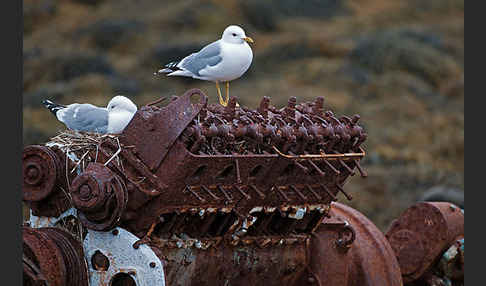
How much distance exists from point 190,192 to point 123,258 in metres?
0.68

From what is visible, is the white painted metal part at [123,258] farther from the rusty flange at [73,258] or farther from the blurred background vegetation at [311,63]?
the blurred background vegetation at [311,63]

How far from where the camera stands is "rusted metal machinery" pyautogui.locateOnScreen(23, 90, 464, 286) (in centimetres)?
708

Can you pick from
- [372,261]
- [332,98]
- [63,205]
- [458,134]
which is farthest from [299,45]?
[63,205]

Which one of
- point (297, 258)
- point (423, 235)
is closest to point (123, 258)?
point (297, 258)

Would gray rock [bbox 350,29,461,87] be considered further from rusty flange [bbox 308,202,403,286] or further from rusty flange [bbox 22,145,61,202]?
rusty flange [bbox 22,145,61,202]

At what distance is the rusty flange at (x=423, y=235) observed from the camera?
11.0m

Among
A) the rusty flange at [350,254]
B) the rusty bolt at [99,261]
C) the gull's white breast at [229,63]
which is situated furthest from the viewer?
the rusty flange at [350,254]

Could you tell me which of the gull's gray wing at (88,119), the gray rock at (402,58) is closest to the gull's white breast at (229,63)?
the gull's gray wing at (88,119)

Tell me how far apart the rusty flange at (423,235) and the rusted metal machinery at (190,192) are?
247 centimetres

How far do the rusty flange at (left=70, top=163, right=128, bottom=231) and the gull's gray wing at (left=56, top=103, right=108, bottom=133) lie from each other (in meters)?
0.38

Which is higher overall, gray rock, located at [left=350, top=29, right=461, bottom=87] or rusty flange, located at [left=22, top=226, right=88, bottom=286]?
rusty flange, located at [left=22, top=226, right=88, bottom=286]

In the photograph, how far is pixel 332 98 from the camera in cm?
2891

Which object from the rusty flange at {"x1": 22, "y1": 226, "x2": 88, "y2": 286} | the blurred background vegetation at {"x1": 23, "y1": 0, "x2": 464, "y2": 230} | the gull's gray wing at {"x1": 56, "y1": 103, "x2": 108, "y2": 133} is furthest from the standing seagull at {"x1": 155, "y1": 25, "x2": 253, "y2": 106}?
the blurred background vegetation at {"x1": 23, "y1": 0, "x2": 464, "y2": 230}

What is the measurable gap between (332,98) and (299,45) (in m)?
3.96
